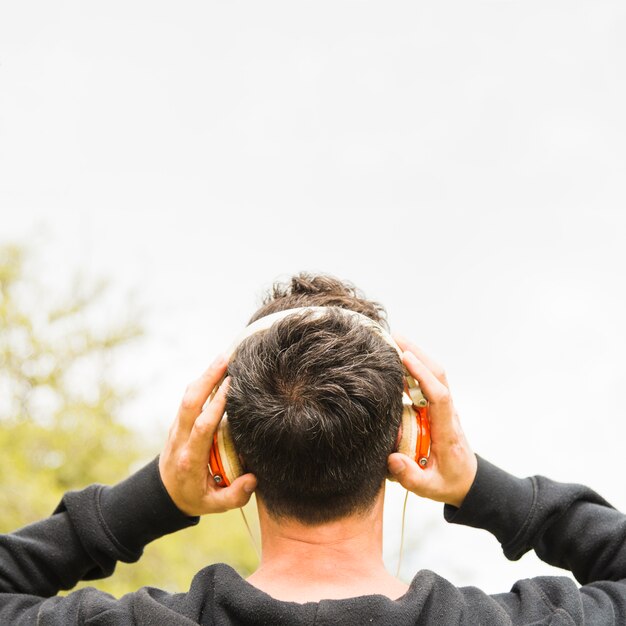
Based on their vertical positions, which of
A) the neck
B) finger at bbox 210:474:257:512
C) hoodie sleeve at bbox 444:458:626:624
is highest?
finger at bbox 210:474:257:512

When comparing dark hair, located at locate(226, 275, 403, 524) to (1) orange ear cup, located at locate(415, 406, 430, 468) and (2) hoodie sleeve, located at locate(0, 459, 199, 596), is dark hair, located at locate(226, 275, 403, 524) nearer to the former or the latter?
(1) orange ear cup, located at locate(415, 406, 430, 468)

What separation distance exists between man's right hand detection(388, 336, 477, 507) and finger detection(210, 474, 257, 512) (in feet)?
0.88

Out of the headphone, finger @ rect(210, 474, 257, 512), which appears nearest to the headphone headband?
the headphone

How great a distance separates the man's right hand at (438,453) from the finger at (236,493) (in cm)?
27

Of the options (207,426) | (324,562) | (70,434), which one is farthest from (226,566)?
(70,434)

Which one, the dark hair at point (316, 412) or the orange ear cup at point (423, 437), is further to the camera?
the orange ear cup at point (423, 437)

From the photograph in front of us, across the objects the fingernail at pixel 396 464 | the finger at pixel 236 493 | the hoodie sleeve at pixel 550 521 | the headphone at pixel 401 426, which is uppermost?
the headphone at pixel 401 426

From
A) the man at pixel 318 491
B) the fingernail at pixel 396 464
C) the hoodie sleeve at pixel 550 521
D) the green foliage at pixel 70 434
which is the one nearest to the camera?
the man at pixel 318 491

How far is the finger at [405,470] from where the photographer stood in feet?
5.39

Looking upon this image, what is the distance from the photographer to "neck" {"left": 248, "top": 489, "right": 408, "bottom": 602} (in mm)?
1538

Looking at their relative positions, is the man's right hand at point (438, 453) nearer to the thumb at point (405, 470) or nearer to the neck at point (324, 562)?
the thumb at point (405, 470)

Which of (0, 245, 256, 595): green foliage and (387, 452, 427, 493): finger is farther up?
(387, 452, 427, 493): finger

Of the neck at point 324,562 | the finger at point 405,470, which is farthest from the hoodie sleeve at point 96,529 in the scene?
the finger at point 405,470

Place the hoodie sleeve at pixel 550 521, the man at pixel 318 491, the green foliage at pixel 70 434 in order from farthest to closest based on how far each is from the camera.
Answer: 1. the green foliage at pixel 70 434
2. the hoodie sleeve at pixel 550 521
3. the man at pixel 318 491
